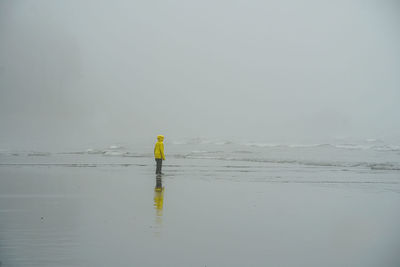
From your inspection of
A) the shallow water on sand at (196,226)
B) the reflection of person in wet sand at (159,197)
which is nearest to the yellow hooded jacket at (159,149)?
the reflection of person in wet sand at (159,197)

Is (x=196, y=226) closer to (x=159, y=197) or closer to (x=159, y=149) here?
(x=159, y=197)

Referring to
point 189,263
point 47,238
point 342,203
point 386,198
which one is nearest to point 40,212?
point 47,238

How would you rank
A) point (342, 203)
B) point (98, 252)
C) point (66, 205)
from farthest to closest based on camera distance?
point (342, 203) < point (66, 205) < point (98, 252)

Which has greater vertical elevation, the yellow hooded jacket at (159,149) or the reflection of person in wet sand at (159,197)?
the yellow hooded jacket at (159,149)

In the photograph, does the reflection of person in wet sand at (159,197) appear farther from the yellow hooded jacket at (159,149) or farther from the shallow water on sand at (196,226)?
the yellow hooded jacket at (159,149)

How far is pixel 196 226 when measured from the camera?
21.1ft

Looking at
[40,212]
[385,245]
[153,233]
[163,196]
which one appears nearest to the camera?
[385,245]

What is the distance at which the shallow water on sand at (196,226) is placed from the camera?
4824 mm

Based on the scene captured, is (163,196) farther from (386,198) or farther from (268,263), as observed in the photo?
(386,198)

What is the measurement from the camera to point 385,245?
216 inches

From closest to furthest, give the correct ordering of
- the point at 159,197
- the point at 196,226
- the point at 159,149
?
the point at 196,226, the point at 159,197, the point at 159,149

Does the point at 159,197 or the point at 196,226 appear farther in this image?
the point at 159,197

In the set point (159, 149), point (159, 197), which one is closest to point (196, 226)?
point (159, 197)

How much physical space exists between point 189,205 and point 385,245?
4251mm
